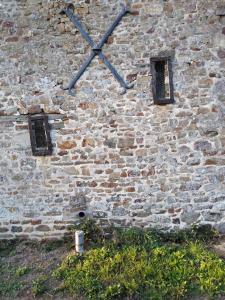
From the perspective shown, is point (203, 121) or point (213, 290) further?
point (203, 121)

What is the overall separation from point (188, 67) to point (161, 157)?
166 centimetres

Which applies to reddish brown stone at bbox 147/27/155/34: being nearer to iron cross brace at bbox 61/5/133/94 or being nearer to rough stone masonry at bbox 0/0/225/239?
rough stone masonry at bbox 0/0/225/239

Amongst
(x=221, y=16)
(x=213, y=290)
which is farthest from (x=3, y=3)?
(x=213, y=290)

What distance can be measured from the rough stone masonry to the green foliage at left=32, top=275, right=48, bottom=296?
46.2 inches

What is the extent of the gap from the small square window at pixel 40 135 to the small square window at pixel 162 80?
2.04 meters

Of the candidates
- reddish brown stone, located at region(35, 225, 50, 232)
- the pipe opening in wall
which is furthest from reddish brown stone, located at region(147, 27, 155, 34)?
reddish brown stone, located at region(35, 225, 50, 232)

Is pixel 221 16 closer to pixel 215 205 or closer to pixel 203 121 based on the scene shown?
pixel 203 121

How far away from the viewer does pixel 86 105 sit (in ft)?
23.8

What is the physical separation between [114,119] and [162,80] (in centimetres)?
110

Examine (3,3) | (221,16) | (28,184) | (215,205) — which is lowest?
(215,205)

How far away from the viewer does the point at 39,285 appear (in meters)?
6.30

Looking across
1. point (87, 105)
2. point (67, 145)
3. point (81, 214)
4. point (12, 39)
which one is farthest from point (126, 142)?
point (12, 39)

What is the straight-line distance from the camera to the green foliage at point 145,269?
600 centimetres

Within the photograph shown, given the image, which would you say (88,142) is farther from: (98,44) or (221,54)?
Answer: (221,54)
